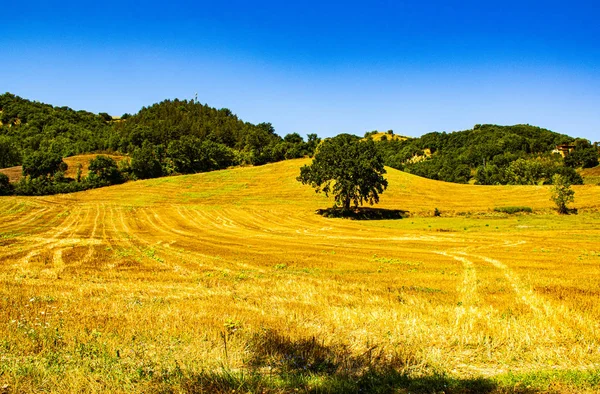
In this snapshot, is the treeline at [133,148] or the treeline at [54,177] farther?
the treeline at [133,148]

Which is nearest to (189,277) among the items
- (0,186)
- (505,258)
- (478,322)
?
(478,322)

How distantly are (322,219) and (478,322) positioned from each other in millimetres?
52888

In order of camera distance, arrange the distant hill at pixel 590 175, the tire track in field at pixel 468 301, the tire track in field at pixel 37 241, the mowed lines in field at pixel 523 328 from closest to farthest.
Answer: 1. the mowed lines in field at pixel 523 328
2. the tire track in field at pixel 468 301
3. the tire track in field at pixel 37 241
4. the distant hill at pixel 590 175

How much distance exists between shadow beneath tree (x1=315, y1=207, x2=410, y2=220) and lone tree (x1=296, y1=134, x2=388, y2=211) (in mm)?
1461

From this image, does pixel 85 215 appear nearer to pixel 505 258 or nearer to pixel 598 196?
pixel 505 258

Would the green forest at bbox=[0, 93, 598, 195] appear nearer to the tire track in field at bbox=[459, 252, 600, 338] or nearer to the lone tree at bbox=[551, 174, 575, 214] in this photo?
the lone tree at bbox=[551, 174, 575, 214]

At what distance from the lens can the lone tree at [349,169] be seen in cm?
6322

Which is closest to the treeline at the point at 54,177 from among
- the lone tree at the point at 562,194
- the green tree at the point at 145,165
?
the green tree at the point at 145,165

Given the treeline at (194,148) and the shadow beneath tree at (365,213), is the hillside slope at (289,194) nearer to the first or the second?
the shadow beneath tree at (365,213)

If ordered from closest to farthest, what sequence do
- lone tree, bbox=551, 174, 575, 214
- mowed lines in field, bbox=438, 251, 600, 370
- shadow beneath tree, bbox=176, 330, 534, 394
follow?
shadow beneath tree, bbox=176, 330, 534, 394, mowed lines in field, bbox=438, 251, 600, 370, lone tree, bbox=551, 174, 575, 214

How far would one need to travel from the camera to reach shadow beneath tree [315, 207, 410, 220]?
66.1 m

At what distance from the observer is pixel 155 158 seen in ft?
390

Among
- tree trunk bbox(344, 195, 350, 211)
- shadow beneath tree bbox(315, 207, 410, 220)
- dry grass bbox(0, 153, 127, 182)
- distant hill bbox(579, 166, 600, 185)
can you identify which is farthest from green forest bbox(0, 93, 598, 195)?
shadow beneath tree bbox(315, 207, 410, 220)

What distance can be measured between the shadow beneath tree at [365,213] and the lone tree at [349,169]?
146cm
